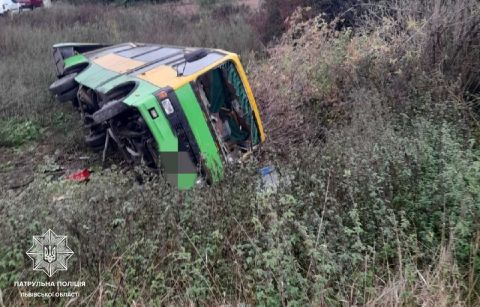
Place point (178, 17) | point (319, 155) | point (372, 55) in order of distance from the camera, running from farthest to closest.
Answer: point (178, 17) → point (372, 55) → point (319, 155)

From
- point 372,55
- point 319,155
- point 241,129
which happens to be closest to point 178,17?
point 372,55

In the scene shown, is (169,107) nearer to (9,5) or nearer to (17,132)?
(17,132)

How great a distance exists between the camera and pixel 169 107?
15.6ft

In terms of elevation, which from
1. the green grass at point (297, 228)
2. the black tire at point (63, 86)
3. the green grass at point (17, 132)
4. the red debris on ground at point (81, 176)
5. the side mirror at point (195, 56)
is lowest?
the red debris on ground at point (81, 176)

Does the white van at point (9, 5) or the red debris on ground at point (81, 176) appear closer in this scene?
the red debris on ground at point (81, 176)

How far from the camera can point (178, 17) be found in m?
14.7

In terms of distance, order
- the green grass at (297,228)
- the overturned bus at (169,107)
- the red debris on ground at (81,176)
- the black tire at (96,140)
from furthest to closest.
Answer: the black tire at (96,140) < the red debris on ground at (81,176) < the overturned bus at (169,107) < the green grass at (297,228)

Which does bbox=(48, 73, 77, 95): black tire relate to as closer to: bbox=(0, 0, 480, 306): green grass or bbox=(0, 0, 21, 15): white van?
bbox=(0, 0, 480, 306): green grass

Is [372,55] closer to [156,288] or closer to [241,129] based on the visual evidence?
[241,129]

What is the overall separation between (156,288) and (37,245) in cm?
83
